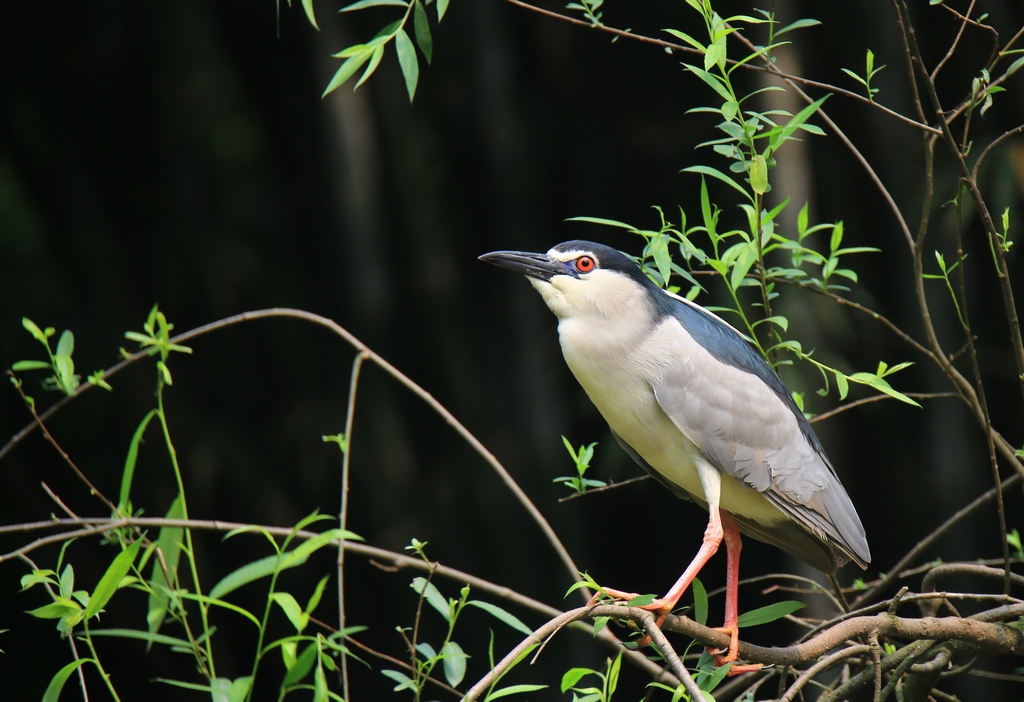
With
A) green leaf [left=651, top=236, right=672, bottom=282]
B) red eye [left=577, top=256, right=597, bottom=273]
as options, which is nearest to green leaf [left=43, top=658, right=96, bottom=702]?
green leaf [left=651, top=236, right=672, bottom=282]

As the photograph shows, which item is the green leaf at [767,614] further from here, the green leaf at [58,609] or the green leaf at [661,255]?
the green leaf at [58,609]

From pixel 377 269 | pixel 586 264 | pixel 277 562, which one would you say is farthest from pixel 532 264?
pixel 377 269

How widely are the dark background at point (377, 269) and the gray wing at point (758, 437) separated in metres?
0.76

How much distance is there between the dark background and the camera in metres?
2.33

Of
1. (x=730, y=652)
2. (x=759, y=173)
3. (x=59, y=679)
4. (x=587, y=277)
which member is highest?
(x=759, y=173)

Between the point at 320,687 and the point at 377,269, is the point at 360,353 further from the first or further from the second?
the point at 377,269

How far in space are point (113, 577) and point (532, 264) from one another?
0.79m

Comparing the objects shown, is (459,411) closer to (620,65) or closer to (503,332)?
(503,332)

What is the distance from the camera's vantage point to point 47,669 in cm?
246

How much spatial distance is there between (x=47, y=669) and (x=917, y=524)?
2.22 metres

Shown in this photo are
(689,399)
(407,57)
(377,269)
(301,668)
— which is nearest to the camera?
(301,668)

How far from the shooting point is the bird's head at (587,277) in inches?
58.1

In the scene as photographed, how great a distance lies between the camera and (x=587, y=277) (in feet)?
4.90

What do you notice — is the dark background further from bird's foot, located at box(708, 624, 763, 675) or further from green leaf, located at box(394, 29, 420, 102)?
green leaf, located at box(394, 29, 420, 102)
